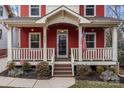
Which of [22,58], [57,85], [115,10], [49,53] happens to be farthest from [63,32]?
[115,10]

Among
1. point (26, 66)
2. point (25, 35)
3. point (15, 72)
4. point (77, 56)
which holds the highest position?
point (25, 35)

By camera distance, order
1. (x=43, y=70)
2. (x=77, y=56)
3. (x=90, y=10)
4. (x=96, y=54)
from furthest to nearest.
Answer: (x=90, y=10)
(x=77, y=56)
(x=96, y=54)
(x=43, y=70)

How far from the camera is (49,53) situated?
55.5ft

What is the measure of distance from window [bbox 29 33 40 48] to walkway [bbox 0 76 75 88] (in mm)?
4800

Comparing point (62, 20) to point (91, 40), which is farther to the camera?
point (91, 40)

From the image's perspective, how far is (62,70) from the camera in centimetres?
1567

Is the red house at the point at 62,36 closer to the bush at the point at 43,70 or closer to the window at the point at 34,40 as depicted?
the window at the point at 34,40

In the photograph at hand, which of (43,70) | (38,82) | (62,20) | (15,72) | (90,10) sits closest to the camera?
(38,82)

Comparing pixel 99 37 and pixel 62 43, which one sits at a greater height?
pixel 99 37

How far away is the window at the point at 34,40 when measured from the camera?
1870 cm

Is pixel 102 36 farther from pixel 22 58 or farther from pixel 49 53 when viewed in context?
pixel 22 58

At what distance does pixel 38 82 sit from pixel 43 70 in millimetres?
1631

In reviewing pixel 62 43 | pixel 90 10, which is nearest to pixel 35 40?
pixel 62 43

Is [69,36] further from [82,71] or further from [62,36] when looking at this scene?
[82,71]
